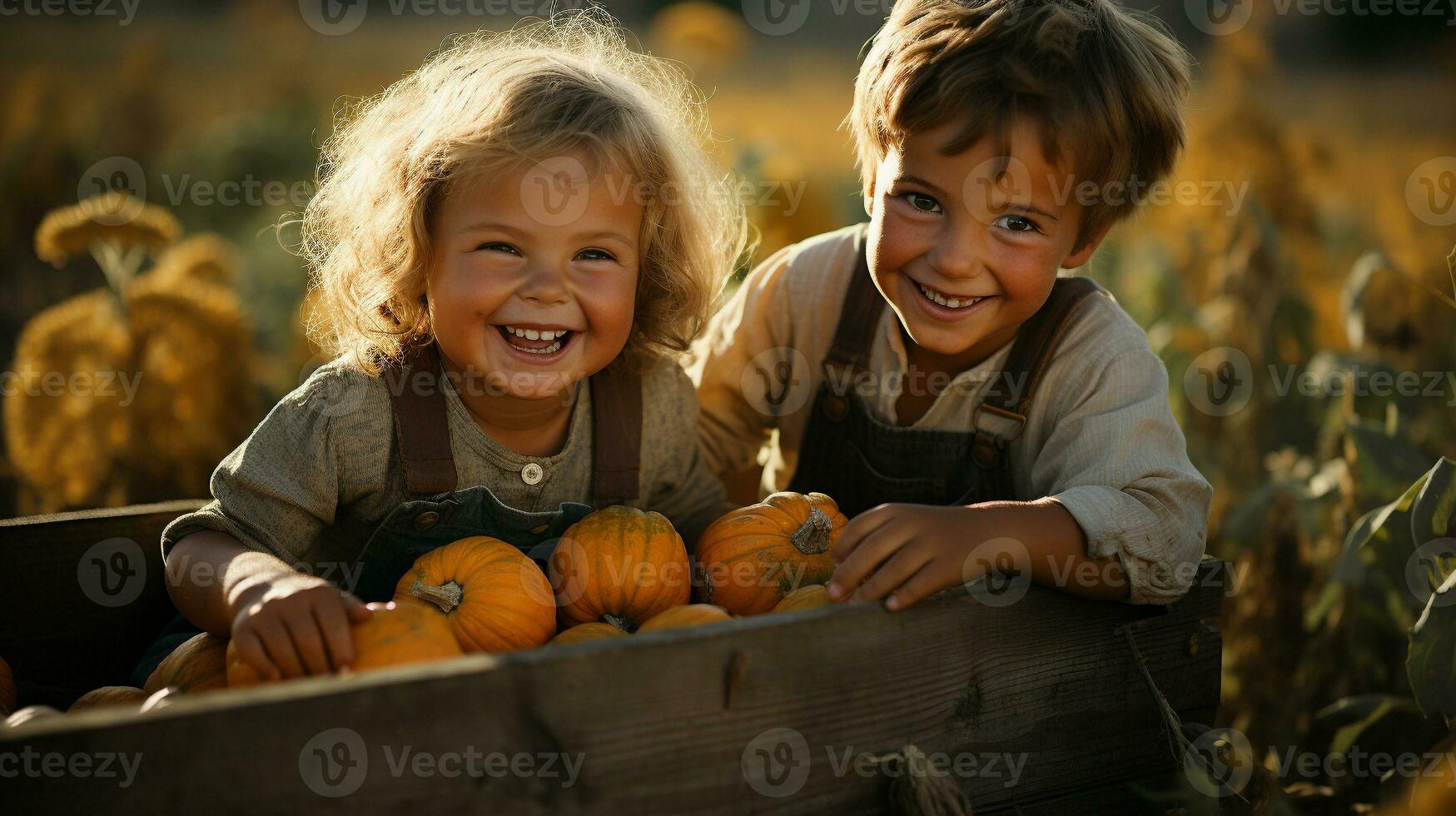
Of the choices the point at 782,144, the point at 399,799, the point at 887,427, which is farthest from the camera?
the point at 782,144

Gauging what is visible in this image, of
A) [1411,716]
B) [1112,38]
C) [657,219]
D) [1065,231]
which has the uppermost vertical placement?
[1112,38]

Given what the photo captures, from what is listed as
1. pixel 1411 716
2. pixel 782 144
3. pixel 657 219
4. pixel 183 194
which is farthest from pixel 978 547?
pixel 183 194

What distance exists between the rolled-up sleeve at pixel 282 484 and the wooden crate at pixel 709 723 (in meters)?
0.55

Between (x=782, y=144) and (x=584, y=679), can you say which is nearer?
(x=584, y=679)

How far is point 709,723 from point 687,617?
1.04ft

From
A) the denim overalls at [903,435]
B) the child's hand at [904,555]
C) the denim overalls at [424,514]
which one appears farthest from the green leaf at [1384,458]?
the denim overalls at [424,514]

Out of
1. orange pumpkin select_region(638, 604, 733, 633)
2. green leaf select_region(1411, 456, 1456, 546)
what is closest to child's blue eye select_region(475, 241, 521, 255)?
orange pumpkin select_region(638, 604, 733, 633)

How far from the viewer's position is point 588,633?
1.93 metres

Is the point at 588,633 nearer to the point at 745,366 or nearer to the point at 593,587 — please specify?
the point at 593,587

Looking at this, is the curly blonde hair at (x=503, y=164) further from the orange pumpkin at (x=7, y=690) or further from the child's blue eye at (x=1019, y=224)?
the orange pumpkin at (x=7, y=690)

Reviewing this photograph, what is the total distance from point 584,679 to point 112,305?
2.39 meters

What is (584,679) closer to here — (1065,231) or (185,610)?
(185,610)

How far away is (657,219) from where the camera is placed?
93.1 inches

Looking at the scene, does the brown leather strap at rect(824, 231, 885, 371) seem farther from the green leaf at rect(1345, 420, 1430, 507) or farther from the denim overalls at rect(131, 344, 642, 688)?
the green leaf at rect(1345, 420, 1430, 507)
